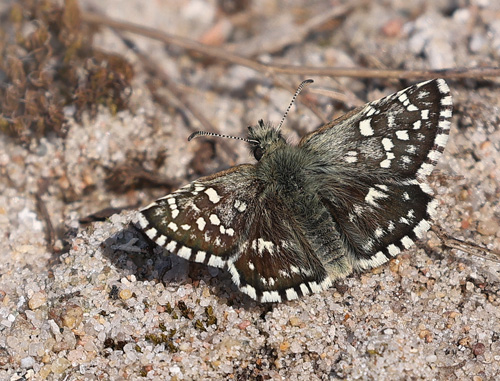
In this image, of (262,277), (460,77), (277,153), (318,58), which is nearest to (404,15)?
(318,58)

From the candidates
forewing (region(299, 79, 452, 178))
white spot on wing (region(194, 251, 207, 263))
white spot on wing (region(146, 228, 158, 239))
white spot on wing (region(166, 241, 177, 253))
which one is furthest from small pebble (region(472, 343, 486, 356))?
white spot on wing (region(146, 228, 158, 239))

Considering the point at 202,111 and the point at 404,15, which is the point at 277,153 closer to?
the point at 202,111

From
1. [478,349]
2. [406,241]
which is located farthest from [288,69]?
[478,349]

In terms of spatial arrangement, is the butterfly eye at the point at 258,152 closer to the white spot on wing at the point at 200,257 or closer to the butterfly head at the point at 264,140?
the butterfly head at the point at 264,140

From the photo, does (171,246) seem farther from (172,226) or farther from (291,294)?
(291,294)

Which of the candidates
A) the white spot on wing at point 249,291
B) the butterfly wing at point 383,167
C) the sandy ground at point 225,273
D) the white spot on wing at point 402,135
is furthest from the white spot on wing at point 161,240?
the white spot on wing at point 402,135
